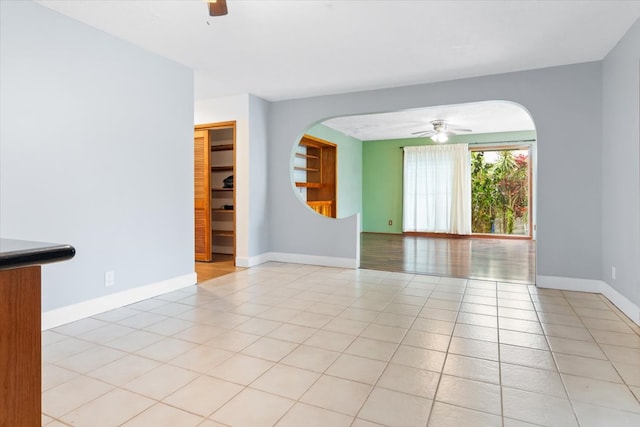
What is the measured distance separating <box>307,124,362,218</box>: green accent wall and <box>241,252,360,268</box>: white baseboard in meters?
3.03

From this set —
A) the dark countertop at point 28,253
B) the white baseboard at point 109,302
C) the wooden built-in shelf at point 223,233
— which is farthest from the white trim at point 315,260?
the dark countertop at point 28,253

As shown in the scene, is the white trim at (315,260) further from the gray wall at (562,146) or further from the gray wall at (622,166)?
the gray wall at (622,166)

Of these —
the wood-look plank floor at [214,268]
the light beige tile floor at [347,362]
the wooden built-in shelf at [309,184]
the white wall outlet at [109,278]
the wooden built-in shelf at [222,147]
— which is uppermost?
the wooden built-in shelf at [222,147]

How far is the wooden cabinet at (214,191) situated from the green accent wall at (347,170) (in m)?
2.11

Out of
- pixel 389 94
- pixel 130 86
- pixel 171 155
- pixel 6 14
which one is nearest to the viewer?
pixel 6 14

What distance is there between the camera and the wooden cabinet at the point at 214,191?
5.65m

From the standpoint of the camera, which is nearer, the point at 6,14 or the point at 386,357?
the point at 386,357

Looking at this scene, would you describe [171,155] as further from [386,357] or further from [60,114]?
[386,357]

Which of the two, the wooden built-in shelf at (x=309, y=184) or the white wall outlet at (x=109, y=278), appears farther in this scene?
the wooden built-in shelf at (x=309, y=184)

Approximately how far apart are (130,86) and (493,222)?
824cm

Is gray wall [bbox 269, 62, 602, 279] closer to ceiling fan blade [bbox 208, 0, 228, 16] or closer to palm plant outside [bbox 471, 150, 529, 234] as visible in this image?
ceiling fan blade [bbox 208, 0, 228, 16]

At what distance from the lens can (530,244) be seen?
7.73m

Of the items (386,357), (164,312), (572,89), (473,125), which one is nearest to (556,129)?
(572,89)

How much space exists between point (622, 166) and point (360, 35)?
260 cm
